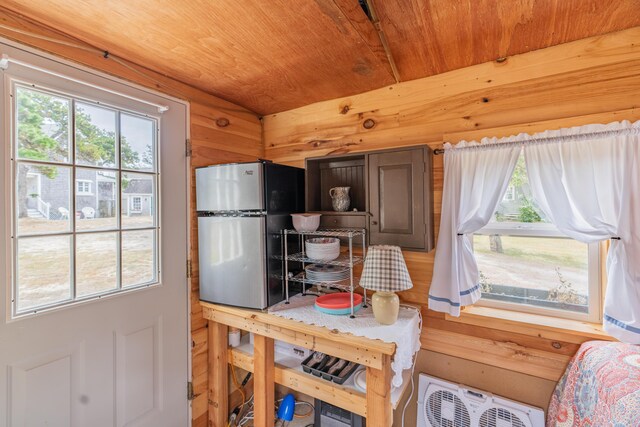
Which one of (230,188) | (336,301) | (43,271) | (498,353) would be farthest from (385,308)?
(43,271)

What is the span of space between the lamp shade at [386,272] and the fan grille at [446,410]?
0.70m

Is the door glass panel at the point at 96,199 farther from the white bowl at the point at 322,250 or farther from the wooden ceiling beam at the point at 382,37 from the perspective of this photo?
the wooden ceiling beam at the point at 382,37

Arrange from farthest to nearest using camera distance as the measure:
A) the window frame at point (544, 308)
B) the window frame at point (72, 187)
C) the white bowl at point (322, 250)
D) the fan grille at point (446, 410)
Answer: the white bowl at point (322, 250), the fan grille at point (446, 410), the window frame at point (544, 308), the window frame at point (72, 187)

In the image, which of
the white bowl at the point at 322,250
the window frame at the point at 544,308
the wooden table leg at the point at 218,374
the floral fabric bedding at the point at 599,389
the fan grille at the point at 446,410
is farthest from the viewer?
the wooden table leg at the point at 218,374

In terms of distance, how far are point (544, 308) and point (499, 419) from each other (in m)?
0.60

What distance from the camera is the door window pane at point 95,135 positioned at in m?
1.23

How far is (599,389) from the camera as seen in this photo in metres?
1.01

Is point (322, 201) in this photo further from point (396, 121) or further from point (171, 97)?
point (171, 97)

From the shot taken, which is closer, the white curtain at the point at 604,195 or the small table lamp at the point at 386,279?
the white curtain at the point at 604,195

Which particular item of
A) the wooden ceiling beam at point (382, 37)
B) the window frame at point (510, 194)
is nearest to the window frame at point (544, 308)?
the window frame at point (510, 194)

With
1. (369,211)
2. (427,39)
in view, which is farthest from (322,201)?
(427,39)

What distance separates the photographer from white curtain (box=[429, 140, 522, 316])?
1401 millimetres

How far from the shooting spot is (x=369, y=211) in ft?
5.15

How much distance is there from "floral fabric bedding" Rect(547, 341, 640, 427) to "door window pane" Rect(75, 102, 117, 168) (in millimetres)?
2217
